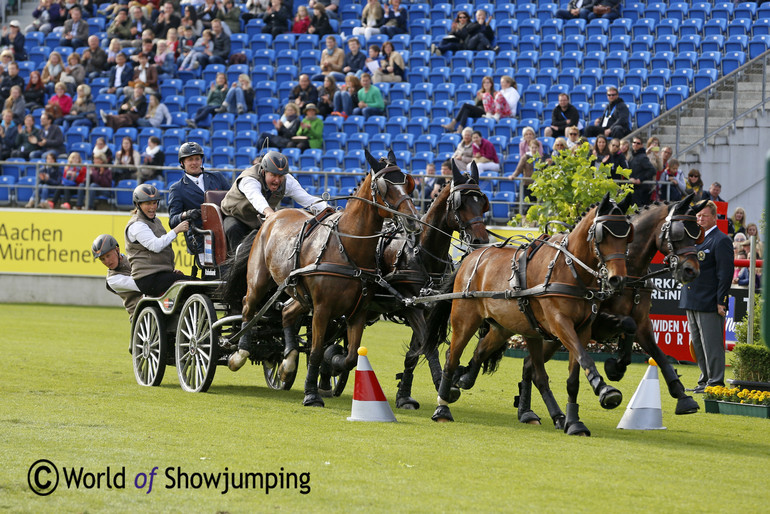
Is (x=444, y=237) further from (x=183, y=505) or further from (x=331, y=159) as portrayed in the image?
(x=331, y=159)

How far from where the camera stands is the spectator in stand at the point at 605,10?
24.1m

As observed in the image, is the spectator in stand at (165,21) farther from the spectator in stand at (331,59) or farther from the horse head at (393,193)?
the horse head at (393,193)

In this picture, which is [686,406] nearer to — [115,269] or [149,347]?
[149,347]

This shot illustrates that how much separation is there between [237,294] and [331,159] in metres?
10.9

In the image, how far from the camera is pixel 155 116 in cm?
2445

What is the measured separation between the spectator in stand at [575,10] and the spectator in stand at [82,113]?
10366 millimetres

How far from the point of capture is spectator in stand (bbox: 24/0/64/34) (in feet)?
95.2

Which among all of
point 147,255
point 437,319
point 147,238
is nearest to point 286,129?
point 147,255

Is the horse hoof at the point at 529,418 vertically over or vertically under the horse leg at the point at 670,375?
under

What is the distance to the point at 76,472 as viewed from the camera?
6914mm

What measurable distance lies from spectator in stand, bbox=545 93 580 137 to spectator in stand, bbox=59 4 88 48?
12.8 meters

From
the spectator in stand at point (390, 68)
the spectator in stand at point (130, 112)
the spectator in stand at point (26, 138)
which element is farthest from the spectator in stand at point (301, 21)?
the spectator in stand at point (26, 138)

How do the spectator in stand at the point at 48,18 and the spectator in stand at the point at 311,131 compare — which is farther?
the spectator in stand at the point at 48,18

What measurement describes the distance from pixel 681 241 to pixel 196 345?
490 centimetres
